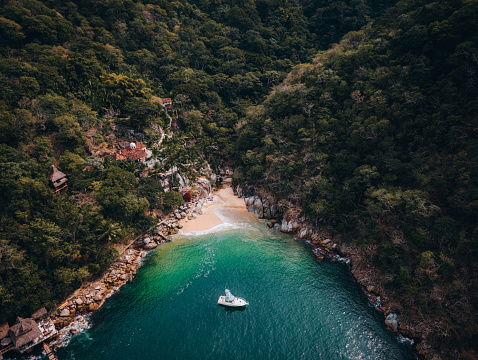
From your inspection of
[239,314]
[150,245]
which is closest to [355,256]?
[239,314]

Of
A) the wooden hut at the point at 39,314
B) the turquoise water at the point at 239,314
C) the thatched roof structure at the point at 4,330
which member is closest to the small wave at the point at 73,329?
the turquoise water at the point at 239,314

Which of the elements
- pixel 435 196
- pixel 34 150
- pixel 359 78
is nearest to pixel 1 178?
pixel 34 150

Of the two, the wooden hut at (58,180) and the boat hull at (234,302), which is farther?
the wooden hut at (58,180)

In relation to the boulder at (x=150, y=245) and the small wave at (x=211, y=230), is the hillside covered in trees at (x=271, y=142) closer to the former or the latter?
the boulder at (x=150, y=245)

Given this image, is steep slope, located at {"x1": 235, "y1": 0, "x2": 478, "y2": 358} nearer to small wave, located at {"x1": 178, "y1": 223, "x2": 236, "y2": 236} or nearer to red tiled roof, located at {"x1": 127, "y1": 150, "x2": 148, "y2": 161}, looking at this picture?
small wave, located at {"x1": 178, "y1": 223, "x2": 236, "y2": 236}

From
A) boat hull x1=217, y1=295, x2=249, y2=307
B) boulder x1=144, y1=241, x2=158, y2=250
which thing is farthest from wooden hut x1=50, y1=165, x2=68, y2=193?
boat hull x1=217, y1=295, x2=249, y2=307

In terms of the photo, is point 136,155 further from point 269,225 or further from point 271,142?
point 269,225

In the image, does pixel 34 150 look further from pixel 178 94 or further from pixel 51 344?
pixel 178 94
